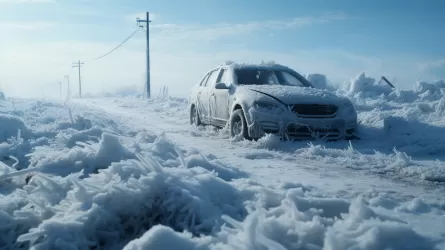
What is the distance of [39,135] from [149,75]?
2881cm

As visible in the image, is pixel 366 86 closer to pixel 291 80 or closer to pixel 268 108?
pixel 291 80

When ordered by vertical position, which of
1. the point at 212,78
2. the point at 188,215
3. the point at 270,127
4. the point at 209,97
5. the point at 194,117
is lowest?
the point at 194,117

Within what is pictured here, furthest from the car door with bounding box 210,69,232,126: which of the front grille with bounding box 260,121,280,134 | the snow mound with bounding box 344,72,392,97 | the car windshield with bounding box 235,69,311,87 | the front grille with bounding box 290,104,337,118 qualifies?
the snow mound with bounding box 344,72,392,97

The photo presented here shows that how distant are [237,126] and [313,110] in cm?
142

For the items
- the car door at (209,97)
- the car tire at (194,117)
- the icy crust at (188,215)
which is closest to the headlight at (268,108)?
the car door at (209,97)

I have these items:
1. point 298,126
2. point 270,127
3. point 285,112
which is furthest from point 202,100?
point 298,126

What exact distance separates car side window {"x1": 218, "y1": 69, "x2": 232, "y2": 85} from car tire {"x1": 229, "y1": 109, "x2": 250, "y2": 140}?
3.29ft

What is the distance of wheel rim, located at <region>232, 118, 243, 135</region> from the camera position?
22.6ft

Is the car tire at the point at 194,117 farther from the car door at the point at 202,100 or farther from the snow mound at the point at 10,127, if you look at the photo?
the snow mound at the point at 10,127

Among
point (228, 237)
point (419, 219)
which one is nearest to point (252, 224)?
point (228, 237)

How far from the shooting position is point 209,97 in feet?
27.5

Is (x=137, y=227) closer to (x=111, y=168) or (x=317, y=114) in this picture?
(x=111, y=168)

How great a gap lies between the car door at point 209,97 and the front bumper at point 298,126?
6.59 feet

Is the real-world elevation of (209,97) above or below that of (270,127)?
above
